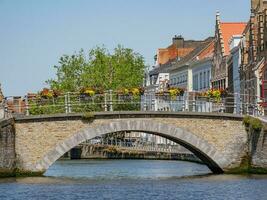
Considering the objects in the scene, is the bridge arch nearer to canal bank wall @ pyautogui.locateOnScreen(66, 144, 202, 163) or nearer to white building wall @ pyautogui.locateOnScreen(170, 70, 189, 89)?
canal bank wall @ pyautogui.locateOnScreen(66, 144, 202, 163)

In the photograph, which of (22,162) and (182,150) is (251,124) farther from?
(182,150)

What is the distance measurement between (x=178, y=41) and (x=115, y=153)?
1181 inches

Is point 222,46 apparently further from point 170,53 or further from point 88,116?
point 170,53

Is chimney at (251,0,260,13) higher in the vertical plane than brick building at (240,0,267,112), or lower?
higher

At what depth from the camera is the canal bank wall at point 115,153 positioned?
71062 mm

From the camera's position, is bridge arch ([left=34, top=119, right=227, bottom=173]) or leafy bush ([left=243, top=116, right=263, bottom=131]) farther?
leafy bush ([left=243, top=116, right=263, bottom=131])

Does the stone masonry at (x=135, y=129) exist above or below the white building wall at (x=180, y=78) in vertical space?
below

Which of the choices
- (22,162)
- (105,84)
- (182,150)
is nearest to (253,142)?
(22,162)

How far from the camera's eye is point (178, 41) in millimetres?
107562

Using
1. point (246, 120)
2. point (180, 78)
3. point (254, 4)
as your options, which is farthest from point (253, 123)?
point (180, 78)

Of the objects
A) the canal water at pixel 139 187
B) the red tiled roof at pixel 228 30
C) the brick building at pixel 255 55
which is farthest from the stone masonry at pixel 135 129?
the red tiled roof at pixel 228 30

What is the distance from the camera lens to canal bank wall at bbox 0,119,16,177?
4116cm

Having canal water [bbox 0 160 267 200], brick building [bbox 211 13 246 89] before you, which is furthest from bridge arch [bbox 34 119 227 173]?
brick building [bbox 211 13 246 89]

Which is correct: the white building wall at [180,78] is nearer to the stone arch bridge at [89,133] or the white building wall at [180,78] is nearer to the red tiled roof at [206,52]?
the red tiled roof at [206,52]
